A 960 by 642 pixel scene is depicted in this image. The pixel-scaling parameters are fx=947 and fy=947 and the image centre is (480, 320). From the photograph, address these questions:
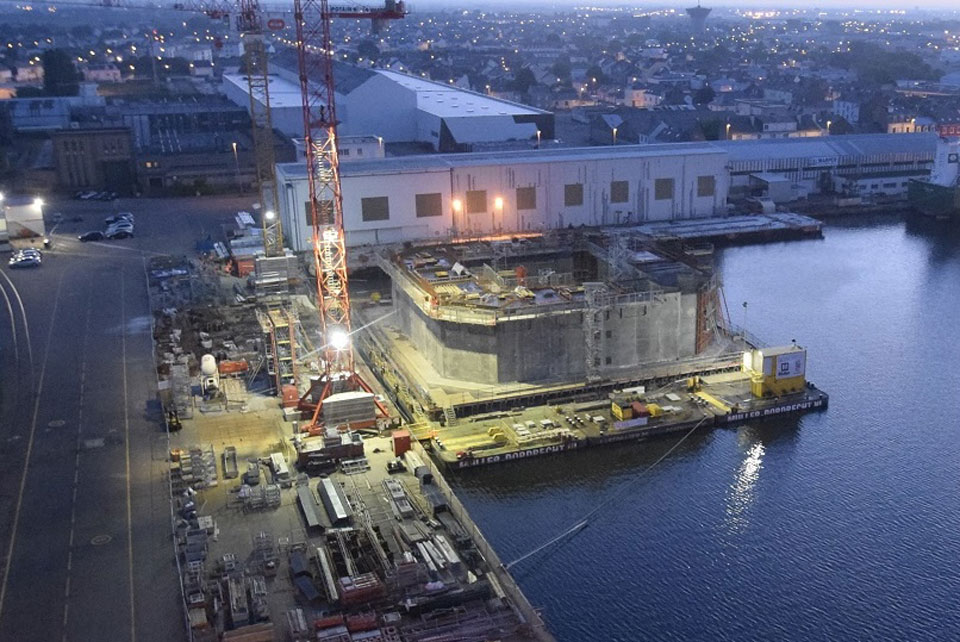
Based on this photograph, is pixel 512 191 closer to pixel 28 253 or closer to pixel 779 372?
pixel 779 372

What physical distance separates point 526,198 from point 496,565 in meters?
20.1

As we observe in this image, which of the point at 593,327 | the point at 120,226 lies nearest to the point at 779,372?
the point at 593,327

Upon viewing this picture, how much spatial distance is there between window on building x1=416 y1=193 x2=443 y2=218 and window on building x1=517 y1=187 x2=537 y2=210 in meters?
2.69

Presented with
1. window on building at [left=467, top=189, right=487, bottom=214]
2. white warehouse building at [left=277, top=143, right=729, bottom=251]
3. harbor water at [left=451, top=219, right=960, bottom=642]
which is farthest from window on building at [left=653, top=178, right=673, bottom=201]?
harbor water at [left=451, top=219, right=960, bottom=642]

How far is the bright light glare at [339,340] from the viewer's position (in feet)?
61.7

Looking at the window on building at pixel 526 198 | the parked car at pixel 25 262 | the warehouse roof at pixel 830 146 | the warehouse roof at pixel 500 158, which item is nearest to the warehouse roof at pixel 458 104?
the warehouse roof at pixel 500 158

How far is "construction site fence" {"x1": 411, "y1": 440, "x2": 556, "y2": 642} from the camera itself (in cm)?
1223

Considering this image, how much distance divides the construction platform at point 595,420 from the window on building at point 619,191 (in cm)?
1366

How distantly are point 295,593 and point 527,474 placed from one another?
5.57 m

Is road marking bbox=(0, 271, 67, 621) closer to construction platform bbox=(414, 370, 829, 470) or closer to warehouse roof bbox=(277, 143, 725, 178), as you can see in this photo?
construction platform bbox=(414, 370, 829, 470)

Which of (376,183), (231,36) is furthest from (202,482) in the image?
(231,36)

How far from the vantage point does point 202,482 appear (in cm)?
1580

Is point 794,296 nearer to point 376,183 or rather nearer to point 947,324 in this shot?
point 947,324

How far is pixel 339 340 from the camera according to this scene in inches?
742
